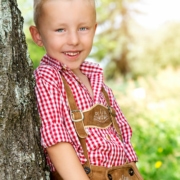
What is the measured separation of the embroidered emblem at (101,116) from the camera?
2078 millimetres

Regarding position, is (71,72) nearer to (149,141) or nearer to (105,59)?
(149,141)

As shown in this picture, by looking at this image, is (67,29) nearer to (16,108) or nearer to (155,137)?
(16,108)

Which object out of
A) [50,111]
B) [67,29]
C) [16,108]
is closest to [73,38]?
[67,29]

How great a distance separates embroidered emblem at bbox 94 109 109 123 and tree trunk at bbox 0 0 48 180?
0.30m

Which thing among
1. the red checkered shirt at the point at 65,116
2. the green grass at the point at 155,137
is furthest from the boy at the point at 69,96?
the green grass at the point at 155,137

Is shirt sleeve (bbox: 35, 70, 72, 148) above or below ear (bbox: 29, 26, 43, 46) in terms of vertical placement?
below

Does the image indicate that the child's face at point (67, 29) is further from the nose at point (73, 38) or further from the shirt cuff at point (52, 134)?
the shirt cuff at point (52, 134)

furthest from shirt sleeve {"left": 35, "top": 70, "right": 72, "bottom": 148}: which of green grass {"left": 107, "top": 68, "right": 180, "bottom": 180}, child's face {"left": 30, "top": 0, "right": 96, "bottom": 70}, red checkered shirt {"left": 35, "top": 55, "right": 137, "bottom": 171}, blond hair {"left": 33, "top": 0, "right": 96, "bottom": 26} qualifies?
green grass {"left": 107, "top": 68, "right": 180, "bottom": 180}

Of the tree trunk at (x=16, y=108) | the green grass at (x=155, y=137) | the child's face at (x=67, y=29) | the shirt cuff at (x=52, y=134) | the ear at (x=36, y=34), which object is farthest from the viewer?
the green grass at (x=155, y=137)

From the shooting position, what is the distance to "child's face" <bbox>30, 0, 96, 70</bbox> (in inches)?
79.7

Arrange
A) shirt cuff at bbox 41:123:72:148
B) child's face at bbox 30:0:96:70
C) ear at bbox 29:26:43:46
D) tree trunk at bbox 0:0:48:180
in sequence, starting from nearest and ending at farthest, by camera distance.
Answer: tree trunk at bbox 0:0:48:180 → shirt cuff at bbox 41:123:72:148 → child's face at bbox 30:0:96:70 → ear at bbox 29:26:43:46

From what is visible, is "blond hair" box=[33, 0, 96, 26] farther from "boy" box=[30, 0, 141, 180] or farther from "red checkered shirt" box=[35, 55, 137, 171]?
"red checkered shirt" box=[35, 55, 137, 171]

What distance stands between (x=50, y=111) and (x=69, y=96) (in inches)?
5.4

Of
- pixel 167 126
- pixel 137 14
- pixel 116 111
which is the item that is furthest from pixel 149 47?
pixel 116 111
